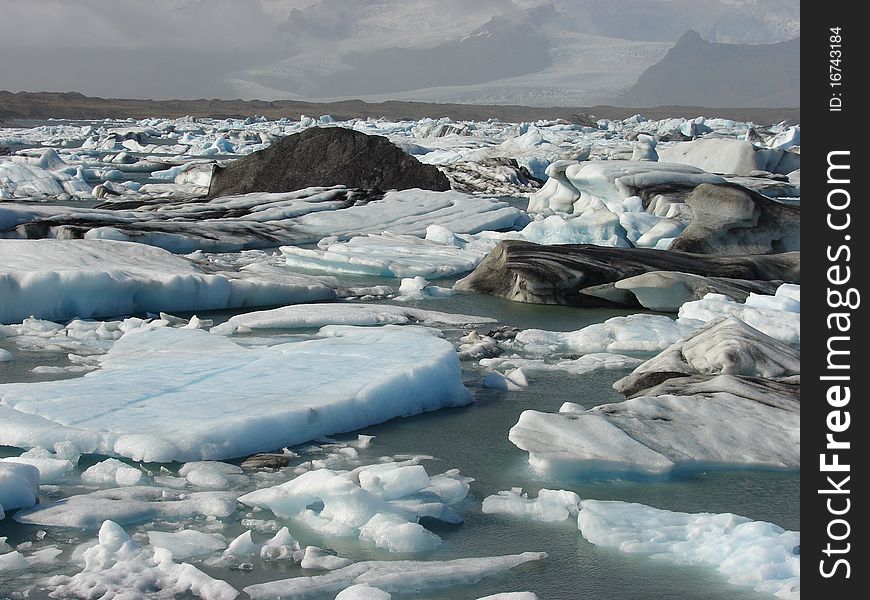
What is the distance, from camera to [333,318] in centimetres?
707

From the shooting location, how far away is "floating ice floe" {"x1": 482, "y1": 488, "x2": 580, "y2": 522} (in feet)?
11.9

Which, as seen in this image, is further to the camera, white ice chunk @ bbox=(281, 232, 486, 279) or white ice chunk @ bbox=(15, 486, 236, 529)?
white ice chunk @ bbox=(281, 232, 486, 279)

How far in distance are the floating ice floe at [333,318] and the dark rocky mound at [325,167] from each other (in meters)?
8.28

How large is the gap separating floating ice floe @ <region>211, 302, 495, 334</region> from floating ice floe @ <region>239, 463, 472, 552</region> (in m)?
3.18

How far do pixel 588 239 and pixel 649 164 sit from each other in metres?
3.02

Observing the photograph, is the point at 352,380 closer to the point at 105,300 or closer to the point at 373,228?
the point at 105,300

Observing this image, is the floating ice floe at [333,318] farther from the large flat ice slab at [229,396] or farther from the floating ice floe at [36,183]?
the floating ice floe at [36,183]

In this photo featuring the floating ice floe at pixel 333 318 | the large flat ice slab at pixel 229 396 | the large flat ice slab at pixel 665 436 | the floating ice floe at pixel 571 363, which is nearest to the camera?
the large flat ice slab at pixel 665 436

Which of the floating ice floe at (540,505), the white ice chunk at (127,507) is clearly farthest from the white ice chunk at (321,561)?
the floating ice floe at (540,505)

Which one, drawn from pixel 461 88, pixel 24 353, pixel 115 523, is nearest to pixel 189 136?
pixel 24 353

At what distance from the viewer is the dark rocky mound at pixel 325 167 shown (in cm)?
1538

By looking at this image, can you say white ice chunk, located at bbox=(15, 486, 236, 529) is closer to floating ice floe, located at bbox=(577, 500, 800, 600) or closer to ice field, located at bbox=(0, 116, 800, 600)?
ice field, located at bbox=(0, 116, 800, 600)

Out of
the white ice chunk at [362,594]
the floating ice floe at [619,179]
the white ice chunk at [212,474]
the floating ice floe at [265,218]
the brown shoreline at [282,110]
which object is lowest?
the white ice chunk at [362,594]

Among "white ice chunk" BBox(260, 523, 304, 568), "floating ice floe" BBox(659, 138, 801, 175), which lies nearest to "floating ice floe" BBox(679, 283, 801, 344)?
"white ice chunk" BBox(260, 523, 304, 568)
